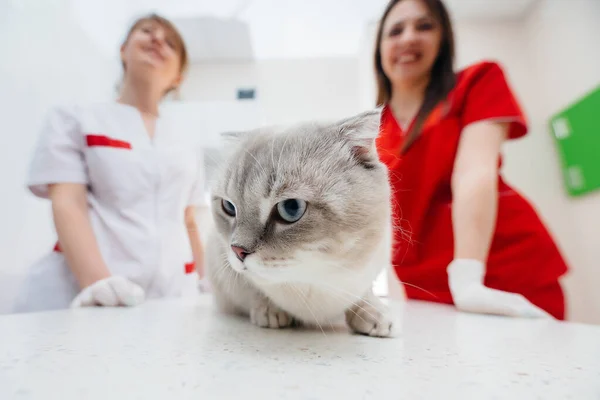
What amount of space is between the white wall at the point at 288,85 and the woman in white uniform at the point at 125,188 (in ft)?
1.43

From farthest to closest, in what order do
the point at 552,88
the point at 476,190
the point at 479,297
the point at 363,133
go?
the point at 552,88
the point at 476,190
the point at 479,297
the point at 363,133

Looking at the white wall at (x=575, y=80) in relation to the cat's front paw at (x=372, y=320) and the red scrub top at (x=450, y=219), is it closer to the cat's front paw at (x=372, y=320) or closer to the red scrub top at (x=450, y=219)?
the red scrub top at (x=450, y=219)

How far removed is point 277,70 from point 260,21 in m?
0.57

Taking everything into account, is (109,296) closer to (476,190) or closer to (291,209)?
(291,209)

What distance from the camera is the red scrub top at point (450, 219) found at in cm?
103

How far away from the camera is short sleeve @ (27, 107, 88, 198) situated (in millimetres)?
→ 1120

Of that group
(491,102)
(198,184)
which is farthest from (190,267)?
(491,102)

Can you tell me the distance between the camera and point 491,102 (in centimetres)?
105

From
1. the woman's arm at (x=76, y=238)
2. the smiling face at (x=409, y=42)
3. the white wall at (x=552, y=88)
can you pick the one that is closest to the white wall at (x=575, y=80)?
the white wall at (x=552, y=88)

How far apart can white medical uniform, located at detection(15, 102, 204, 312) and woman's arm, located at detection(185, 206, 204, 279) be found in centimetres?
2

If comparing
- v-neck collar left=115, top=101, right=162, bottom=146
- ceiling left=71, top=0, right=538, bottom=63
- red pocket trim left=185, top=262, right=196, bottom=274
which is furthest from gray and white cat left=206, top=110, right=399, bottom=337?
ceiling left=71, top=0, right=538, bottom=63

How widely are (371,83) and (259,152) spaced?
757mm

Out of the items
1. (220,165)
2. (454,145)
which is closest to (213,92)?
(454,145)

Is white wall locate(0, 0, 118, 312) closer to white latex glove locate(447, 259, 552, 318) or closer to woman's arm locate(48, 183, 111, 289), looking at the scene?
woman's arm locate(48, 183, 111, 289)
